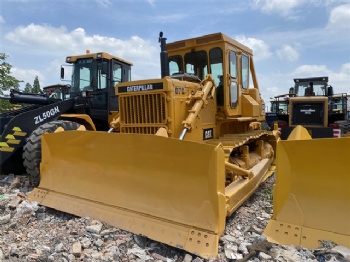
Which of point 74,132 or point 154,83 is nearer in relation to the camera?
point 74,132

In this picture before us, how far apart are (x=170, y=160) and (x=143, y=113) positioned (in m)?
1.60

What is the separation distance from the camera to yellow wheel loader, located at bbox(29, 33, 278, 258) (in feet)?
10.5

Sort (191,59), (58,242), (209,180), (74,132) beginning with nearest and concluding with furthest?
(209,180), (58,242), (74,132), (191,59)

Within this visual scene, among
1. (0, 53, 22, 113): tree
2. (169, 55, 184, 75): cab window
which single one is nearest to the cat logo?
(169, 55, 184, 75): cab window

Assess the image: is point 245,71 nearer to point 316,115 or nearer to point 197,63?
point 197,63

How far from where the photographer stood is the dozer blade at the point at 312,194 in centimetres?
322

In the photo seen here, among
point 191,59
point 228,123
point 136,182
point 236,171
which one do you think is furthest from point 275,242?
point 191,59

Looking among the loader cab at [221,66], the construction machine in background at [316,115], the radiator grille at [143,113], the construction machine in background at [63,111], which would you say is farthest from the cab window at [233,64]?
the construction machine in background at [316,115]

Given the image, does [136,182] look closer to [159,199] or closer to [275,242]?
[159,199]

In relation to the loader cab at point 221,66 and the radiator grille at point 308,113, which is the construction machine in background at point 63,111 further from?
the radiator grille at point 308,113

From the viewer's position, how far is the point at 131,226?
11.4 feet

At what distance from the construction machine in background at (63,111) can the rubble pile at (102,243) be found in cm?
166

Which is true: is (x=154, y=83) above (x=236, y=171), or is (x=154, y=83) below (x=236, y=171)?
above

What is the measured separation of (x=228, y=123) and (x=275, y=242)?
132 inches
